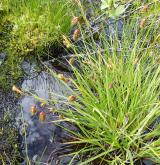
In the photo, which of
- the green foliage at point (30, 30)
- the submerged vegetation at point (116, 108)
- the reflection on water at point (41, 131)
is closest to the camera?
the submerged vegetation at point (116, 108)

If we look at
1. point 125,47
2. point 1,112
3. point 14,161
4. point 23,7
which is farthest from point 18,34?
point 14,161

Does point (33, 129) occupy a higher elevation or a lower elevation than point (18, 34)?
lower

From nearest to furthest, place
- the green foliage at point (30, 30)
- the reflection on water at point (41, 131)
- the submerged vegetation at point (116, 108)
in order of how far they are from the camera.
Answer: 1. the submerged vegetation at point (116, 108)
2. the reflection on water at point (41, 131)
3. the green foliage at point (30, 30)

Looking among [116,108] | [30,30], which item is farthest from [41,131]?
[30,30]

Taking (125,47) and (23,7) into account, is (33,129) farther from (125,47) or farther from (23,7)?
(23,7)

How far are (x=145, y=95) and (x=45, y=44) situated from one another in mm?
1150

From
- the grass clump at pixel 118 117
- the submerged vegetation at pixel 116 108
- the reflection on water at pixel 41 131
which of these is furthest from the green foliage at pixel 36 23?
the grass clump at pixel 118 117

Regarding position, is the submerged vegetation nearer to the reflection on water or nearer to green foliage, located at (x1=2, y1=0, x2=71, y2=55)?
the reflection on water

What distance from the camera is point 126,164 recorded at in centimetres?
228

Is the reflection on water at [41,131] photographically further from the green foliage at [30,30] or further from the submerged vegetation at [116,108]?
the green foliage at [30,30]

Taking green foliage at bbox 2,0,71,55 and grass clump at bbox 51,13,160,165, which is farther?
green foliage at bbox 2,0,71,55

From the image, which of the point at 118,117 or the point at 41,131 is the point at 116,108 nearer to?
the point at 118,117

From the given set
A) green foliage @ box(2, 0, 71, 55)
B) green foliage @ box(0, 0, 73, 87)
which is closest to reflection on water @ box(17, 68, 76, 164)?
green foliage @ box(0, 0, 73, 87)

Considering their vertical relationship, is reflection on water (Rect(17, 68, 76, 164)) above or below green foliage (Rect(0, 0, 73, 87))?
below
